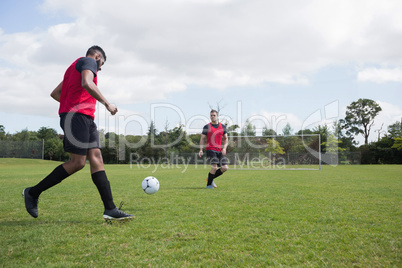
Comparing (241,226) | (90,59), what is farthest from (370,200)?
(90,59)

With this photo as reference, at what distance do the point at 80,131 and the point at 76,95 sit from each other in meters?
0.50

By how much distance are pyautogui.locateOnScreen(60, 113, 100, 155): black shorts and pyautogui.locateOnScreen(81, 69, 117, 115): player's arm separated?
0.41 m

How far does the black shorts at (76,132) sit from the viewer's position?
143 inches

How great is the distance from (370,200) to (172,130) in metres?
51.8

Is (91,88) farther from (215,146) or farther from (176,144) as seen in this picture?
(176,144)

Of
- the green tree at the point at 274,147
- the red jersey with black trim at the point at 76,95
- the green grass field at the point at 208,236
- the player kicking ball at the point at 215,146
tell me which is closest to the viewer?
the green grass field at the point at 208,236

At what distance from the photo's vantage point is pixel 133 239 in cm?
304

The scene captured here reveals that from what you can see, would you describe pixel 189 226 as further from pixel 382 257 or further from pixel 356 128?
pixel 356 128

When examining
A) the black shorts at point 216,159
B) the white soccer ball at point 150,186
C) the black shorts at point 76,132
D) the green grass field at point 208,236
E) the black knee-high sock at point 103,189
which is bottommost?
the green grass field at point 208,236

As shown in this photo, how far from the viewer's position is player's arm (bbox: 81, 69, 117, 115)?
3.49 metres

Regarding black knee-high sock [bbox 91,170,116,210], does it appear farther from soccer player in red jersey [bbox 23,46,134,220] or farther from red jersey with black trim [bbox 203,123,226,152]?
red jersey with black trim [bbox 203,123,226,152]

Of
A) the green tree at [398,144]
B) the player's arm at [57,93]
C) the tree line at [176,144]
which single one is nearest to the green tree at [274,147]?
the tree line at [176,144]

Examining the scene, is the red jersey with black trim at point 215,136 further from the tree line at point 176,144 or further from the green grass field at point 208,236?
the tree line at point 176,144

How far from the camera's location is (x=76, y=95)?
12.5ft
